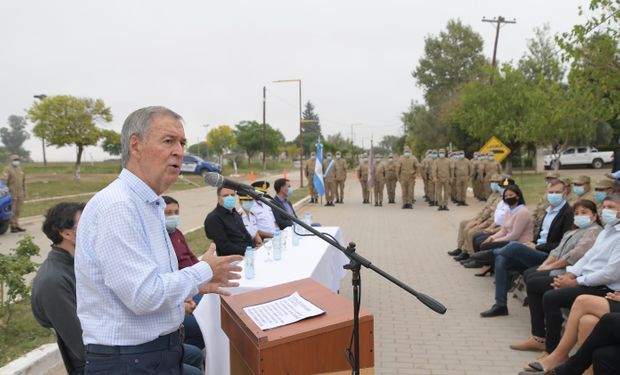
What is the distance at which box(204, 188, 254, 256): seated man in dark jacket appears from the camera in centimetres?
552

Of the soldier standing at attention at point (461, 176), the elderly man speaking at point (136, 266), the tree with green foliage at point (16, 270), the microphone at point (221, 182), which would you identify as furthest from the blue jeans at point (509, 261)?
the soldier standing at attention at point (461, 176)

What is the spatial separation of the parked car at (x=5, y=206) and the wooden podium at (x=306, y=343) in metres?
10.5

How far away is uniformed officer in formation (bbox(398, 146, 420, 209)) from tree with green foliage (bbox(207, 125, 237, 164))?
4005 cm

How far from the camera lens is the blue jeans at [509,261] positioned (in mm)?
5527

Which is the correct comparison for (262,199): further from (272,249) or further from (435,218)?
(435,218)

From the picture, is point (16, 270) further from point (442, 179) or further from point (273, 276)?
point (442, 179)

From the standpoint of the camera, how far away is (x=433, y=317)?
18.2 feet

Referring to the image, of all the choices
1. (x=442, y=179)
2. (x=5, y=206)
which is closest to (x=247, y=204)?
(x=5, y=206)

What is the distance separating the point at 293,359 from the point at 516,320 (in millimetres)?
4174

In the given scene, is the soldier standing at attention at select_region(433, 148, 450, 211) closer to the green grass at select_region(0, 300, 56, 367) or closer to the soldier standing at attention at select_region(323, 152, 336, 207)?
the soldier standing at attention at select_region(323, 152, 336, 207)

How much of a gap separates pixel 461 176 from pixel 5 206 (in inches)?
560

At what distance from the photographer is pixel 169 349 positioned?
1.94 m

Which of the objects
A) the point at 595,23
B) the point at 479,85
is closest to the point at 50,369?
the point at 595,23

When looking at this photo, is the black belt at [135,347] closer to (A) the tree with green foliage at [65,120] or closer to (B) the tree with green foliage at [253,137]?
(A) the tree with green foliage at [65,120]
